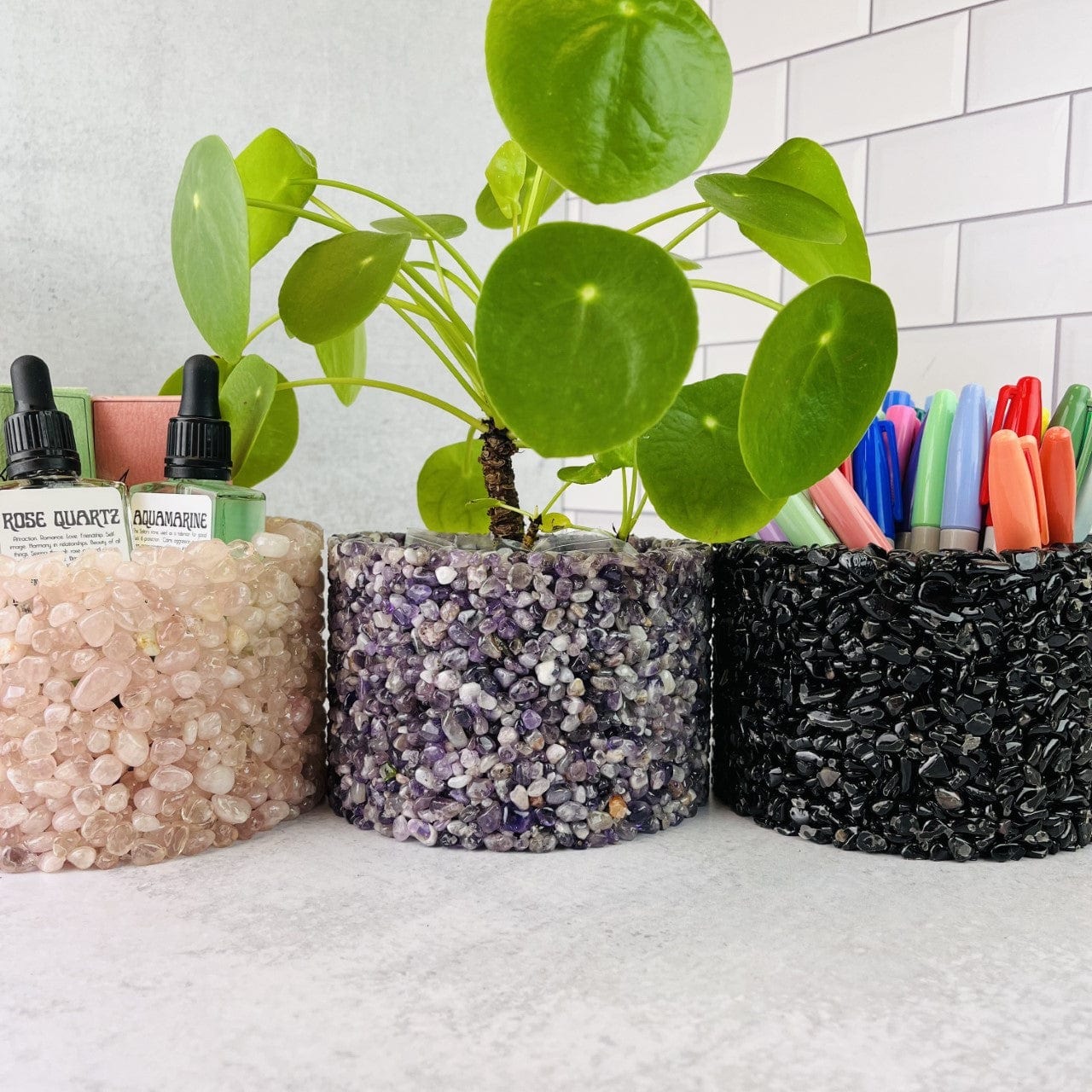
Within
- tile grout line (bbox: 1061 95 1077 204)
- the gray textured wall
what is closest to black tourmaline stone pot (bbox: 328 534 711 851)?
the gray textured wall

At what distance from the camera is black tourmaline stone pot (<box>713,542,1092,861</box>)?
52 cm

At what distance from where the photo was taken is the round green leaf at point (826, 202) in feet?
1.75

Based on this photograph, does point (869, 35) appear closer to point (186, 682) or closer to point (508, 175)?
point (508, 175)

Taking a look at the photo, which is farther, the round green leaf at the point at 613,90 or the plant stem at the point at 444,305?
the plant stem at the point at 444,305

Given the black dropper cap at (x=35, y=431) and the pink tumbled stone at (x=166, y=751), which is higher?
the black dropper cap at (x=35, y=431)

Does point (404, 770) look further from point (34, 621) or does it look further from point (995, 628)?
point (995, 628)

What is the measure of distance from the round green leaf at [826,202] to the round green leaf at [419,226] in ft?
0.57

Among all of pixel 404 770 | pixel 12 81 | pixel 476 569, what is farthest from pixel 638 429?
pixel 12 81

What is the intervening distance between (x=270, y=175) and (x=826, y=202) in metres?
0.33

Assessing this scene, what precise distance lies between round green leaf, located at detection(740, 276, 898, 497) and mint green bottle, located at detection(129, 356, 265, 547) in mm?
298

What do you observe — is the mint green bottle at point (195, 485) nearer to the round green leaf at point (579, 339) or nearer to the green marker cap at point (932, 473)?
the round green leaf at point (579, 339)

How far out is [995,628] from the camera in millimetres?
523

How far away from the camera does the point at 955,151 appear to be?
0.79 metres

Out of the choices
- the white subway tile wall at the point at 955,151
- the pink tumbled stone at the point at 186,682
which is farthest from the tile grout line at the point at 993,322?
the pink tumbled stone at the point at 186,682
